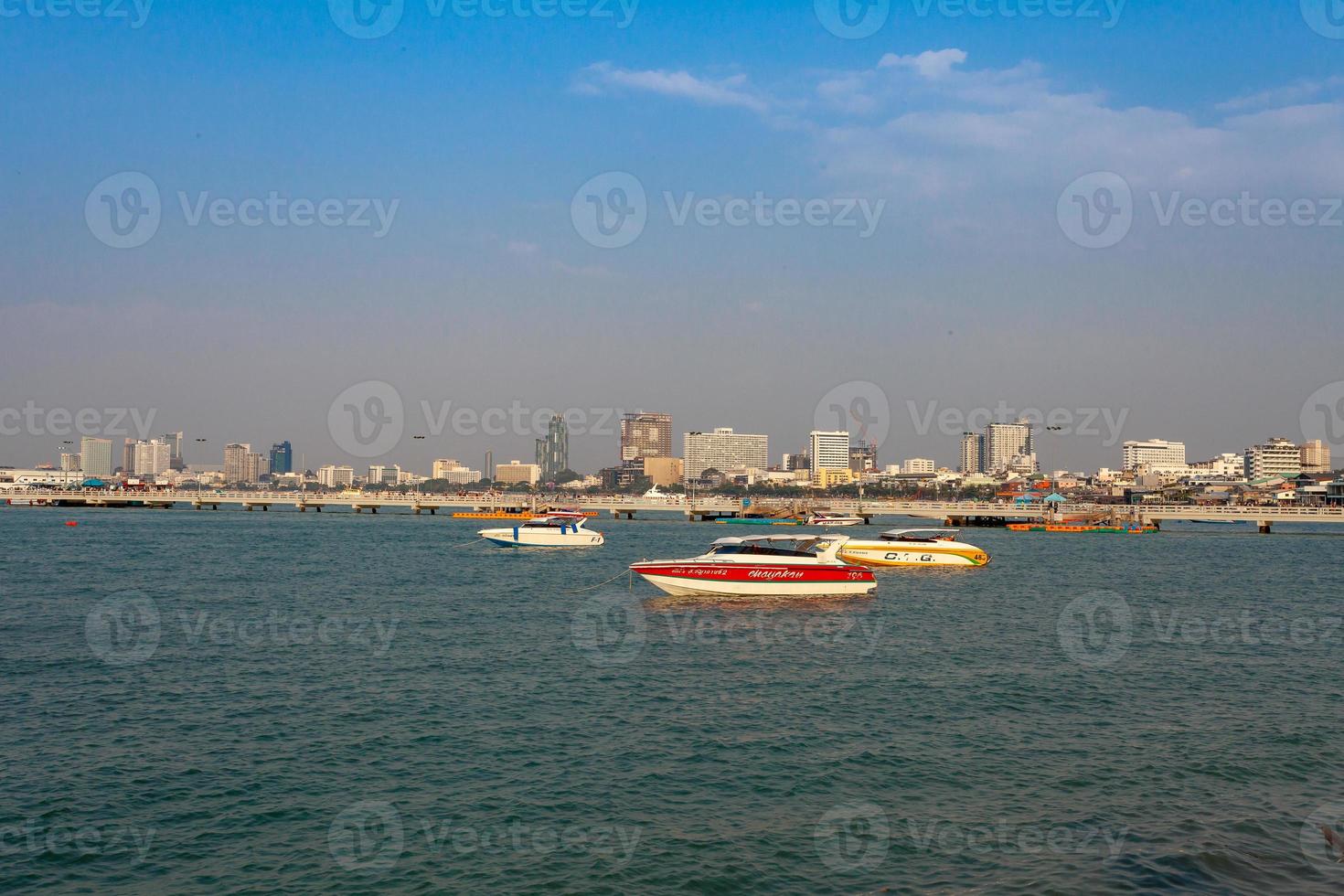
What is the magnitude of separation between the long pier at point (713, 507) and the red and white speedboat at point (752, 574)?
83171 mm

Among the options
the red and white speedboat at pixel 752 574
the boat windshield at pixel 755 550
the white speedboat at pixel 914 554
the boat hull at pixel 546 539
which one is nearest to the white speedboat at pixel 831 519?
the boat hull at pixel 546 539

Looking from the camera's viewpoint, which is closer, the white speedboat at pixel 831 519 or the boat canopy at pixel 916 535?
the boat canopy at pixel 916 535

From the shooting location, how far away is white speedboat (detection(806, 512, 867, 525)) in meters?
117

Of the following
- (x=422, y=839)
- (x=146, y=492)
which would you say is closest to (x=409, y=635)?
(x=422, y=839)

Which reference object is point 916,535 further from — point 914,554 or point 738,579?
point 738,579

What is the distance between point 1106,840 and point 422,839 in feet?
32.7

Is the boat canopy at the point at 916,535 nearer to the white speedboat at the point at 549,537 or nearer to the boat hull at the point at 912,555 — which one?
the boat hull at the point at 912,555

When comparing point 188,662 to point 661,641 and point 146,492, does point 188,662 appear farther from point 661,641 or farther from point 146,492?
point 146,492

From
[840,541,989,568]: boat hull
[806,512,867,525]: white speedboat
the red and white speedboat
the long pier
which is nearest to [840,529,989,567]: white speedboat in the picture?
[840,541,989,568]: boat hull

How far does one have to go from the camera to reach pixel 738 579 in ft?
134

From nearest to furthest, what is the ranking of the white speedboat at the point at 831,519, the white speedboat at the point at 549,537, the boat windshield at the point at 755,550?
the boat windshield at the point at 755,550 → the white speedboat at the point at 549,537 → the white speedboat at the point at 831,519

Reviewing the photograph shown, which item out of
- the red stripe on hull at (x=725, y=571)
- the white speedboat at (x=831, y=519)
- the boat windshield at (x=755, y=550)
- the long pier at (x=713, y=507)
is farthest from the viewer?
the long pier at (x=713, y=507)

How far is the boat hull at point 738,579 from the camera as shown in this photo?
4066 centimetres

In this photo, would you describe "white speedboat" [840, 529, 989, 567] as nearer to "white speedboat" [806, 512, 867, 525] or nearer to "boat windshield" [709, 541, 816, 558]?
"boat windshield" [709, 541, 816, 558]
